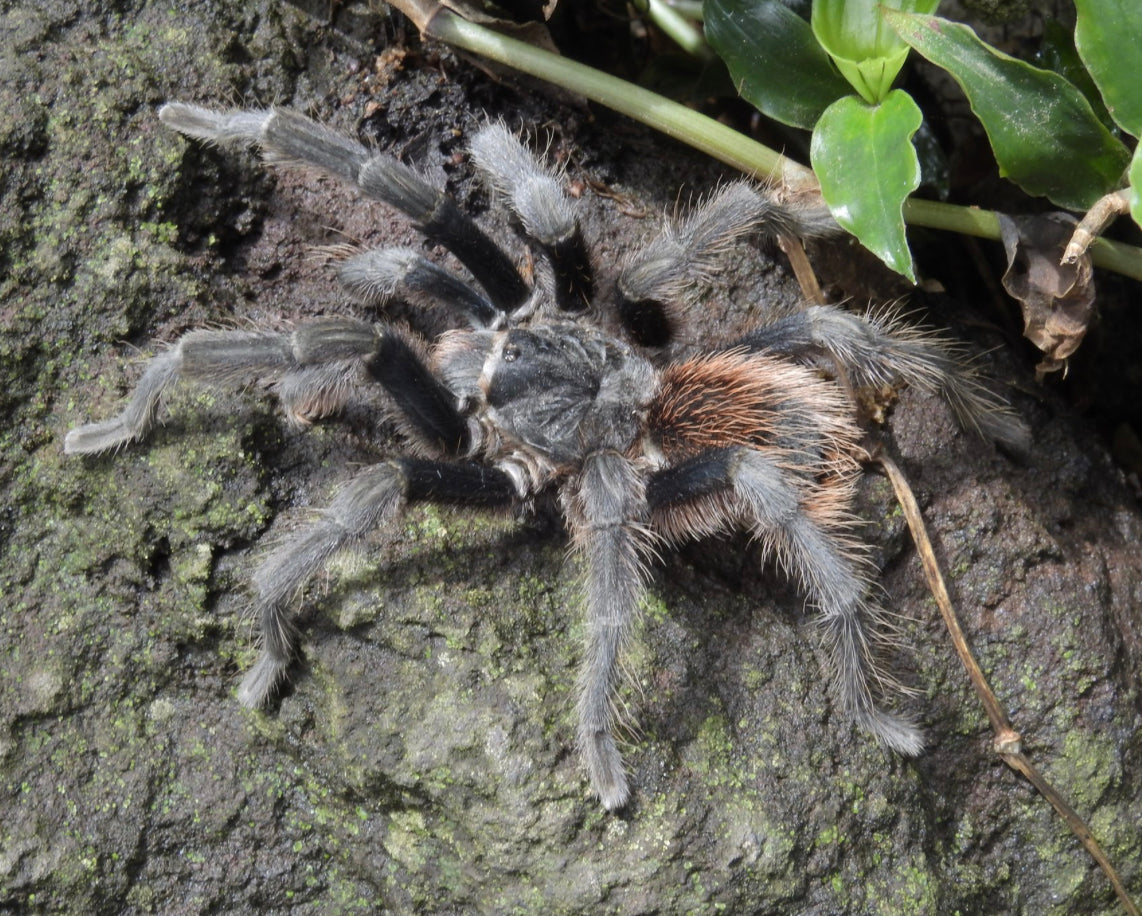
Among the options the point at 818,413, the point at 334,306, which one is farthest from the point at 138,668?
the point at 818,413

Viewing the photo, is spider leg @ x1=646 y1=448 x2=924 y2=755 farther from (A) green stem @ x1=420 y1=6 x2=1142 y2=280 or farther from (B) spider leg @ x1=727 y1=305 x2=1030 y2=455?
(A) green stem @ x1=420 y1=6 x2=1142 y2=280

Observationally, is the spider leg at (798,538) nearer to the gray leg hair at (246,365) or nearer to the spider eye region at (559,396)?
the spider eye region at (559,396)

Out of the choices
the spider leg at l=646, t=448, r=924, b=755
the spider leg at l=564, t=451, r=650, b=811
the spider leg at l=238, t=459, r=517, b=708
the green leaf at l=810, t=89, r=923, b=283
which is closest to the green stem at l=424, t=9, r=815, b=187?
the green leaf at l=810, t=89, r=923, b=283

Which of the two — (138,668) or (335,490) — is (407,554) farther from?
(138,668)

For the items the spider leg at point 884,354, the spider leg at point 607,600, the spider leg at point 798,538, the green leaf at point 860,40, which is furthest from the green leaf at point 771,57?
the spider leg at point 607,600

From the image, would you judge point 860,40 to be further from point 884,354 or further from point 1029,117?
point 884,354

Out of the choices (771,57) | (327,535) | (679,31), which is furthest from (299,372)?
(679,31)
